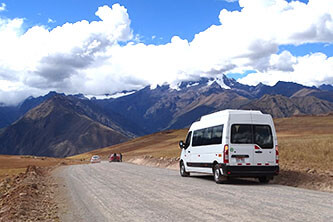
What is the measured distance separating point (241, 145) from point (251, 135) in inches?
26.5

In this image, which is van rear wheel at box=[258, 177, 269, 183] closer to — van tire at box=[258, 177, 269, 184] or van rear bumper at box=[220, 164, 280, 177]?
van tire at box=[258, 177, 269, 184]

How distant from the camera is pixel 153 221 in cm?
865

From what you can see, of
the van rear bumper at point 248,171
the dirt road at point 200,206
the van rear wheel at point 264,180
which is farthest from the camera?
the van rear wheel at point 264,180

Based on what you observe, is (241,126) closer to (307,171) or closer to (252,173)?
(252,173)

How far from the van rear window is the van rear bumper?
975mm

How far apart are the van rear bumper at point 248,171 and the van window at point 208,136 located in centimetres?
143

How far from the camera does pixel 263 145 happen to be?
16.5 metres

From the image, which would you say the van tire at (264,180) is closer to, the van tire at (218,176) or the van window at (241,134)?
the van tire at (218,176)

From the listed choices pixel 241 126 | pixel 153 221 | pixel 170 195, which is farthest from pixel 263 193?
pixel 153 221

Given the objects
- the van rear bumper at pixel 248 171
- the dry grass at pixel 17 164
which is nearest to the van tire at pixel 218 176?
the van rear bumper at pixel 248 171

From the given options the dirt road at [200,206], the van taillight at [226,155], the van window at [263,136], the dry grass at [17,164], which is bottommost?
the dry grass at [17,164]

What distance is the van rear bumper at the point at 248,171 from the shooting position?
16.0m

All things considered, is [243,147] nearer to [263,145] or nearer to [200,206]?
[263,145]

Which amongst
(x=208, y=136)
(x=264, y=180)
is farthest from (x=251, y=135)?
(x=208, y=136)
